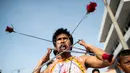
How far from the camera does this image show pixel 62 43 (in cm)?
319

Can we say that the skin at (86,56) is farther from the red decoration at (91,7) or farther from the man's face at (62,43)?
the red decoration at (91,7)

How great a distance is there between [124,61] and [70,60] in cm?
87

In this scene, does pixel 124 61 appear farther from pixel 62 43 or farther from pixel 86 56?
pixel 62 43

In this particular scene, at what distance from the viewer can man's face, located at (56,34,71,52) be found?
10.3 ft

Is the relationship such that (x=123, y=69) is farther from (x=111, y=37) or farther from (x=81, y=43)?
(x=111, y=37)

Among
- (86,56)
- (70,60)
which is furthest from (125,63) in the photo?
(70,60)

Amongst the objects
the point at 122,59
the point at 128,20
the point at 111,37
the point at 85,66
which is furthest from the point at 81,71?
the point at 111,37

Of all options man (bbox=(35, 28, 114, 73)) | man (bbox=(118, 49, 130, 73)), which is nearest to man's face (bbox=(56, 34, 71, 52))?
man (bbox=(35, 28, 114, 73))

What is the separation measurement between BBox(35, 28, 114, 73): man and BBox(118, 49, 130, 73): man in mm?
274

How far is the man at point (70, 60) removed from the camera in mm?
2945

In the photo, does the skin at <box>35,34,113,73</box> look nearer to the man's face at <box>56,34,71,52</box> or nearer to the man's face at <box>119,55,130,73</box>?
the man's face at <box>56,34,71,52</box>

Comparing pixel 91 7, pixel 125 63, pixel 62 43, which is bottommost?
pixel 125 63

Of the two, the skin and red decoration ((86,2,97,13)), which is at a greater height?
red decoration ((86,2,97,13))

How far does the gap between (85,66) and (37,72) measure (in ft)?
2.66
